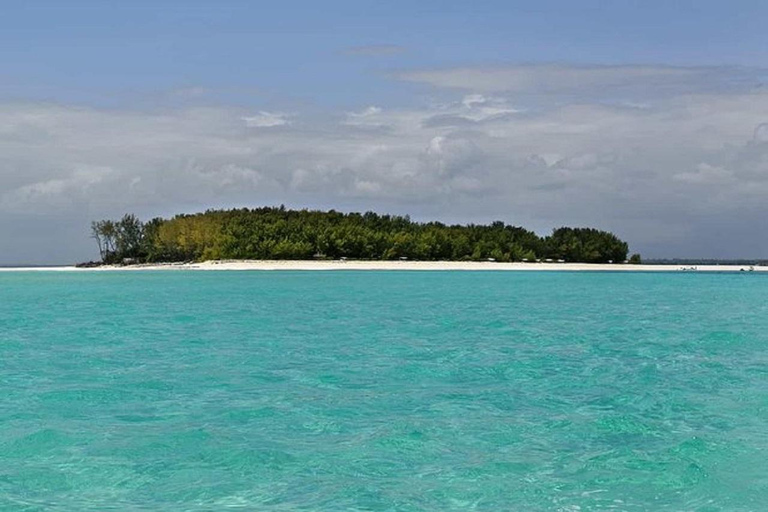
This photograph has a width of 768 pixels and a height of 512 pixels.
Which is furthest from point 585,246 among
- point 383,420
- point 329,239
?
point 383,420

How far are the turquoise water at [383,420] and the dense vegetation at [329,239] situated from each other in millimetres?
113802

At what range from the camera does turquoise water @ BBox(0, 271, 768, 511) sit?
31.3 ft

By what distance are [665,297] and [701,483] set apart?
160 feet

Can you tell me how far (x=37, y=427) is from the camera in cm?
1300

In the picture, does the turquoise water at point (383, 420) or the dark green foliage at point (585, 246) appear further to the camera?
the dark green foliage at point (585, 246)

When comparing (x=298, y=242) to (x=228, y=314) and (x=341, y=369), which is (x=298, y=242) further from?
(x=341, y=369)

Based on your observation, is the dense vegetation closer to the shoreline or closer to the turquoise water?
the shoreline

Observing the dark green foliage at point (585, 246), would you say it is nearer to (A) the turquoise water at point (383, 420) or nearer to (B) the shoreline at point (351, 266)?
(B) the shoreline at point (351, 266)

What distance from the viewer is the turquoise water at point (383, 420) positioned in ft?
31.3

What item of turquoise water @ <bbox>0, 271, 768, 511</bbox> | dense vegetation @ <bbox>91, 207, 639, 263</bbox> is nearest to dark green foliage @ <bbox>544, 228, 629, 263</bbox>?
dense vegetation @ <bbox>91, 207, 639, 263</bbox>

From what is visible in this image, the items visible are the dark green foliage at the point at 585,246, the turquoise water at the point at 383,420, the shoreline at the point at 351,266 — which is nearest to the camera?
the turquoise water at the point at 383,420

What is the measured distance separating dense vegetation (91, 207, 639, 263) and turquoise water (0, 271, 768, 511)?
114 m

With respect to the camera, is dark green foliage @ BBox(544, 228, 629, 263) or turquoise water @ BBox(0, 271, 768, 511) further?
dark green foliage @ BBox(544, 228, 629, 263)

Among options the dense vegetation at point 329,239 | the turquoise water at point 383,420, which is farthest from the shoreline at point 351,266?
the turquoise water at point 383,420
